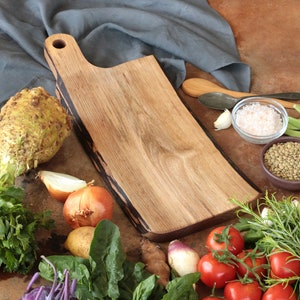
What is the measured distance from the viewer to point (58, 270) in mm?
1035

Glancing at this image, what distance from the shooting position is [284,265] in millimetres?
999

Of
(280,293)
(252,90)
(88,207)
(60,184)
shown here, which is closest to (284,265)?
(280,293)

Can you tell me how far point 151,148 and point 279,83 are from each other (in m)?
0.45

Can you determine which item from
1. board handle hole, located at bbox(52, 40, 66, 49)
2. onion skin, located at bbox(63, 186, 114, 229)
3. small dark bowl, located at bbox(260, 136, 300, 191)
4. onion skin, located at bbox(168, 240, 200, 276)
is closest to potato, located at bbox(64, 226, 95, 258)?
onion skin, located at bbox(63, 186, 114, 229)

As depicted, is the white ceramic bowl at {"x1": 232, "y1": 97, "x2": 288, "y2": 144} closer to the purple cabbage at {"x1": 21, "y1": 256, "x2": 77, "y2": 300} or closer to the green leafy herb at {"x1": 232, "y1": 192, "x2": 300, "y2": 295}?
the green leafy herb at {"x1": 232, "y1": 192, "x2": 300, "y2": 295}

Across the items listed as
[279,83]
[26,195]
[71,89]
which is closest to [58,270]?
[26,195]

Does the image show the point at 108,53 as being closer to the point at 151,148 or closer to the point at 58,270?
the point at 151,148

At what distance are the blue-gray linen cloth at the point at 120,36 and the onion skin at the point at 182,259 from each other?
0.56 m

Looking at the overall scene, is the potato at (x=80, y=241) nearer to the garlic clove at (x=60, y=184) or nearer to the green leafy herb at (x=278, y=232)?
the garlic clove at (x=60, y=184)

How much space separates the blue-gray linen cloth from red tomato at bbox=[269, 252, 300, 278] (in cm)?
63

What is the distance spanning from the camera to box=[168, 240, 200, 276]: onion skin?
1.10 metres

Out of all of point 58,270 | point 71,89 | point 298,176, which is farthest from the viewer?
point 71,89

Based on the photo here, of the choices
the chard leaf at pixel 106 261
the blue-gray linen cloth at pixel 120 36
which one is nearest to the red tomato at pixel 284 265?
the chard leaf at pixel 106 261

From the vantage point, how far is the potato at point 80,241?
1.11m
